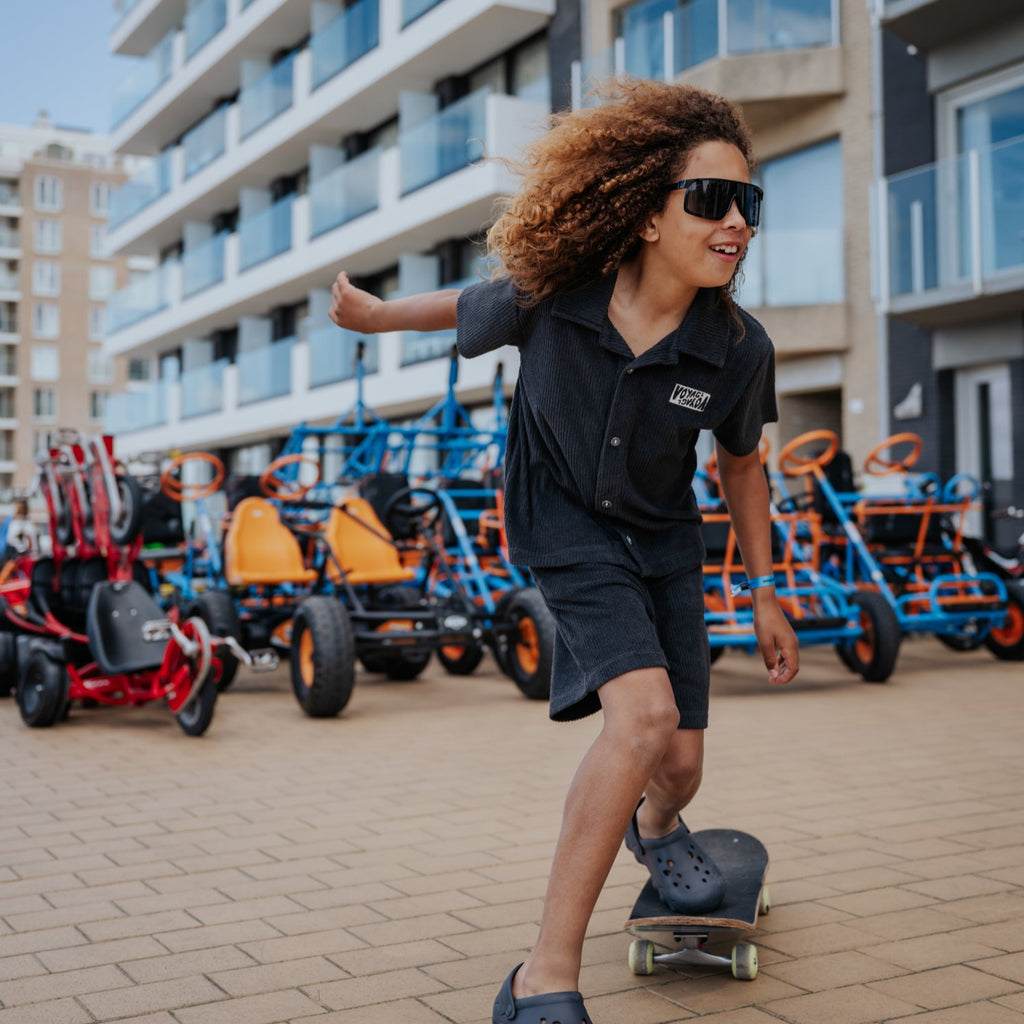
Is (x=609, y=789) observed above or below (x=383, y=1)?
below

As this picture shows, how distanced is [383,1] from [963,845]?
23508 millimetres

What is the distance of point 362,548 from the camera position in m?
9.27

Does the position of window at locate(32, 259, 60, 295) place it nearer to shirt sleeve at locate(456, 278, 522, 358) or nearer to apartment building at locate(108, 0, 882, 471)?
apartment building at locate(108, 0, 882, 471)

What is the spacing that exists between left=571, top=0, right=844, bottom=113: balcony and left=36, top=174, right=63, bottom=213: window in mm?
67043

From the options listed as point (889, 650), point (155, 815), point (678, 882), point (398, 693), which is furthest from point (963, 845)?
point (398, 693)

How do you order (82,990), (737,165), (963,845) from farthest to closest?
1. (963,845)
2. (82,990)
3. (737,165)

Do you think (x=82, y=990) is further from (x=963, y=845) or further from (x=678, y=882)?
(x=963, y=845)

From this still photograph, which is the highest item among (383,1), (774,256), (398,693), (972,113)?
(383,1)

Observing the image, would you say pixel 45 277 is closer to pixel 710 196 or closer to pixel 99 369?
pixel 99 369

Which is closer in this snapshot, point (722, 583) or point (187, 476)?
point (722, 583)

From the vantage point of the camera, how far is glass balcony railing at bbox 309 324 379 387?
25.9 meters

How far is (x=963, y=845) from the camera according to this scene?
4.24 metres

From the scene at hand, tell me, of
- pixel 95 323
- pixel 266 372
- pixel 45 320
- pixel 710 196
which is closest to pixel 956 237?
pixel 710 196

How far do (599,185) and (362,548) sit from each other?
671 cm
